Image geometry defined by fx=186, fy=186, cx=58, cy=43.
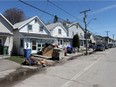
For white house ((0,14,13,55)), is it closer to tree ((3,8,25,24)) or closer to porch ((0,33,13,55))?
porch ((0,33,13,55))

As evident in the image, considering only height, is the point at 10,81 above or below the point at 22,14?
below

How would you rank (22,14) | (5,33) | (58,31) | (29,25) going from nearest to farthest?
(5,33) < (29,25) < (58,31) < (22,14)

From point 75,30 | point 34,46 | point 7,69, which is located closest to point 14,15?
point 75,30

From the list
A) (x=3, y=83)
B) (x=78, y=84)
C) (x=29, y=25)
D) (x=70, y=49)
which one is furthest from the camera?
(x=70, y=49)

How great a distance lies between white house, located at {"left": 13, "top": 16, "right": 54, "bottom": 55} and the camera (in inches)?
1117

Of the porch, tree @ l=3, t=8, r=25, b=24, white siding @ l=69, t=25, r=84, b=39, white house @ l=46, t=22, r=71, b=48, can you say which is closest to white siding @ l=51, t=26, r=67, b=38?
white house @ l=46, t=22, r=71, b=48

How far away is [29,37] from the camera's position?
92.5 feet

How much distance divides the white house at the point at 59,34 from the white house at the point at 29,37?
7.57 meters

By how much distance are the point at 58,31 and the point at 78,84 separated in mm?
33933

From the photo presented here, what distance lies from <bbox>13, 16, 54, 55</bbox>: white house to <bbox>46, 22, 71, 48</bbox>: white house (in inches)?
298

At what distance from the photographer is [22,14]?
217ft

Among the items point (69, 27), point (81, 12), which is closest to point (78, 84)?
point (81, 12)

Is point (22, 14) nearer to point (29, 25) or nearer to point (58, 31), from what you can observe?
point (58, 31)

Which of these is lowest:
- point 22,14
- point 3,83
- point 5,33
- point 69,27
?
point 3,83
